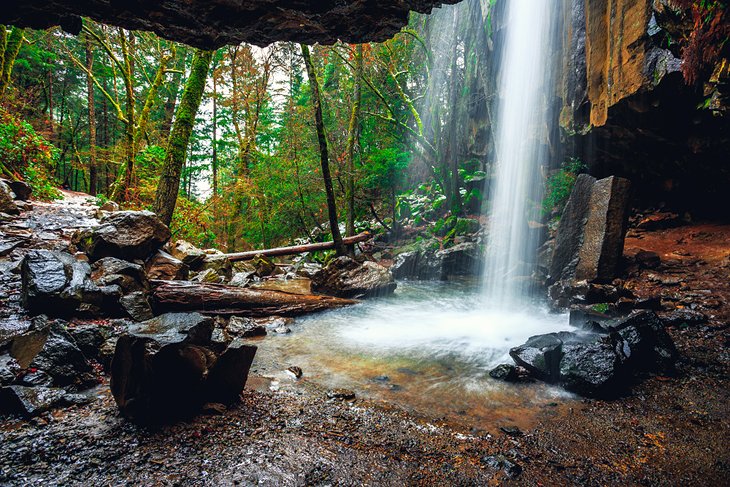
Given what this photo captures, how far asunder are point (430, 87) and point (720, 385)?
658 inches

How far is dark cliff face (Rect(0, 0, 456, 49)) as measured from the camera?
2.56 meters

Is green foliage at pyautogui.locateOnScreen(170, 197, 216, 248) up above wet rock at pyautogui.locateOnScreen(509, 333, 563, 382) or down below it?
above

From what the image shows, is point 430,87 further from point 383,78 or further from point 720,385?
point 720,385

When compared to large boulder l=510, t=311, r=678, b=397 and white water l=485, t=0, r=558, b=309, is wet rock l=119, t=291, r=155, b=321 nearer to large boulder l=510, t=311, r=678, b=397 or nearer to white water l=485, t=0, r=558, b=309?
large boulder l=510, t=311, r=678, b=397

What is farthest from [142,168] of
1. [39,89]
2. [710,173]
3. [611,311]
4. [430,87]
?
[710,173]

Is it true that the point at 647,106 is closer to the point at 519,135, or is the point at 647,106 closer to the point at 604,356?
the point at 604,356

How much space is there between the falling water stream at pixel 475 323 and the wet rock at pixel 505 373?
114mm

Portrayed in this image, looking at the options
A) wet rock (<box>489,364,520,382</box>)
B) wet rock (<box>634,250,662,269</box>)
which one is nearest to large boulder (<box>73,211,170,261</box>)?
wet rock (<box>489,364,520,382</box>)

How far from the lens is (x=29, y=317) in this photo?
3.64 m

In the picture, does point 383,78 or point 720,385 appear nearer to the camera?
point 720,385

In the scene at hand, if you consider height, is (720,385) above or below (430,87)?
below

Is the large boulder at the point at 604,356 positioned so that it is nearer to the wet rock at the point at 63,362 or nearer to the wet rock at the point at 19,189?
the wet rock at the point at 63,362

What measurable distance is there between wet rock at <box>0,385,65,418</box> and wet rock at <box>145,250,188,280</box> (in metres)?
3.92

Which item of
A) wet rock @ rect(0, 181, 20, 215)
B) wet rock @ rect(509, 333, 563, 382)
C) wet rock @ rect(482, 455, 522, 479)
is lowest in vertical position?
wet rock @ rect(482, 455, 522, 479)
